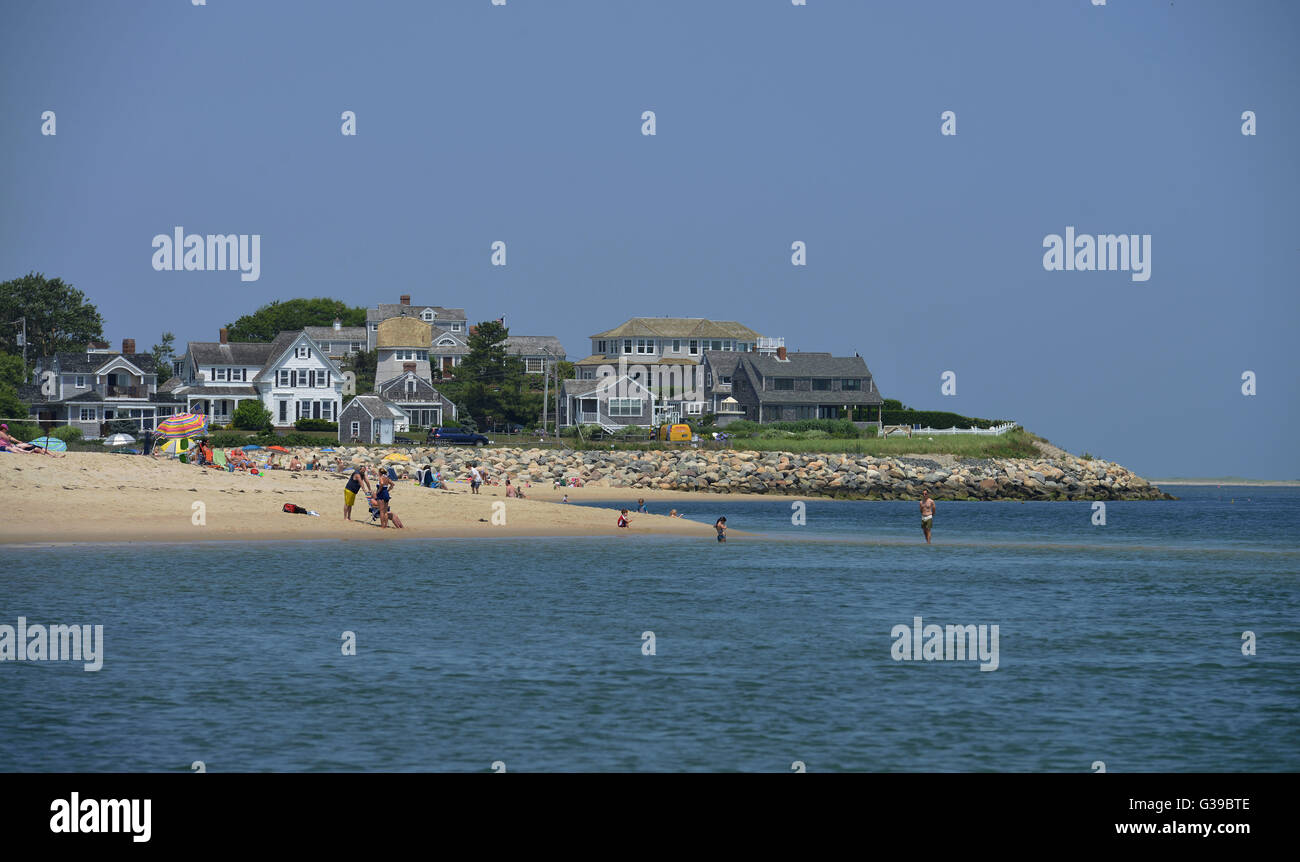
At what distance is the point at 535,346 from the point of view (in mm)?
157000

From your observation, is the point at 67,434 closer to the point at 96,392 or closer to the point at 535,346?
the point at 96,392

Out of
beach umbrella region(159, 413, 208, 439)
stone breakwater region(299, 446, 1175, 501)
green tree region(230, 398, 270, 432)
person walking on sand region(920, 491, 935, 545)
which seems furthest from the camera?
green tree region(230, 398, 270, 432)

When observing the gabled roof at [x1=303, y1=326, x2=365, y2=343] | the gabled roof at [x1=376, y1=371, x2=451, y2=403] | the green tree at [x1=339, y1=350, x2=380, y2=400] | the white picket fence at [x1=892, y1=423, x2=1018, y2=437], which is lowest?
the white picket fence at [x1=892, y1=423, x2=1018, y2=437]

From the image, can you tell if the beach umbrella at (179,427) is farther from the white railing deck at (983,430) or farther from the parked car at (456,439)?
the white railing deck at (983,430)

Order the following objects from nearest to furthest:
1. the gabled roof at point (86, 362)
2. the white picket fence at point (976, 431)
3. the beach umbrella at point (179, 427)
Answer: the beach umbrella at point (179, 427), the gabled roof at point (86, 362), the white picket fence at point (976, 431)

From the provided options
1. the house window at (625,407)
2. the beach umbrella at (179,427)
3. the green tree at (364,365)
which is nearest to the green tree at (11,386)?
the beach umbrella at (179,427)

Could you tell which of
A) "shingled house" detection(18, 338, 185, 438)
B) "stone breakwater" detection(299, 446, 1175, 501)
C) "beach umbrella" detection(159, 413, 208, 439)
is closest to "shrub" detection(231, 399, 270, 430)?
"shingled house" detection(18, 338, 185, 438)

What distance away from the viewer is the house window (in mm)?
122562

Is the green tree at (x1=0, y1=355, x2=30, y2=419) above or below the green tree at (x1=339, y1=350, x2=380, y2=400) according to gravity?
below

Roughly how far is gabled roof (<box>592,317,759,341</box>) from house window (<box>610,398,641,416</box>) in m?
19.8

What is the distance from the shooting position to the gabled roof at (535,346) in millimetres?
154500

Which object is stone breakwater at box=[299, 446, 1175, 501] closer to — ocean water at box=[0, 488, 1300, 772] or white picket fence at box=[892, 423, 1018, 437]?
white picket fence at box=[892, 423, 1018, 437]

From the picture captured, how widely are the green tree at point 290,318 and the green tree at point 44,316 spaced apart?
1777cm
